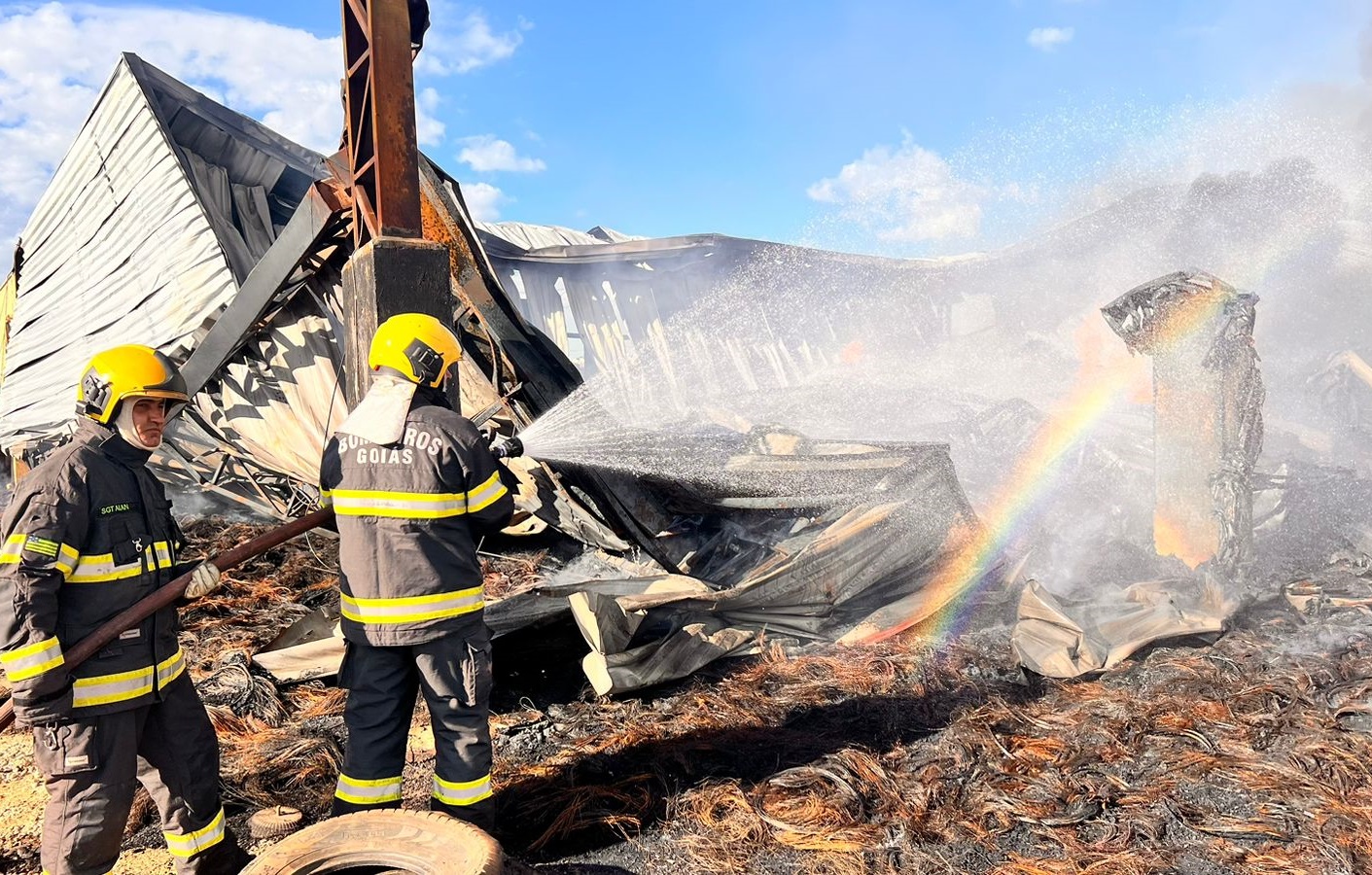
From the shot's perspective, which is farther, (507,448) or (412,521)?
(507,448)

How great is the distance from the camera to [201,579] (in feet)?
9.15

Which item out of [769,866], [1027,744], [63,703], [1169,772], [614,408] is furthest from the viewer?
[614,408]

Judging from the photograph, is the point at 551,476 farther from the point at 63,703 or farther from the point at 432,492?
the point at 63,703

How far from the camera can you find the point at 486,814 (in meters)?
2.86

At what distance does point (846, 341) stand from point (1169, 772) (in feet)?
51.6

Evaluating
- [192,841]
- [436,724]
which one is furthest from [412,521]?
[192,841]

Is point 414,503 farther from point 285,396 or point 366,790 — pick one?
point 285,396

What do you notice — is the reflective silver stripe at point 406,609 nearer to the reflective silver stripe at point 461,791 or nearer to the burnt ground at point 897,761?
the reflective silver stripe at point 461,791

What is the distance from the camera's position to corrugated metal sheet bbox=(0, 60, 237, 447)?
302 inches

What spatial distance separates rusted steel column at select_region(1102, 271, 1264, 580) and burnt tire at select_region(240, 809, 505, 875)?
5.99 m

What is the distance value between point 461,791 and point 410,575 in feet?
2.56

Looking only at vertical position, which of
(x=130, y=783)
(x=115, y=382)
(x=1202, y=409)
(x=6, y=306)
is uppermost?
(x=6, y=306)

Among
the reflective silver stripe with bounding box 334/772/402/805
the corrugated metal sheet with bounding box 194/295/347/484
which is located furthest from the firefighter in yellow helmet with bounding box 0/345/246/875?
the corrugated metal sheet with bounding box 194/295/347/484

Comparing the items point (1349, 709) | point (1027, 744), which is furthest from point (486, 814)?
point (1349, 709)
